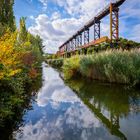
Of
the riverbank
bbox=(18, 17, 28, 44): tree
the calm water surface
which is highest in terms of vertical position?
bbox=(18, 17, 28, 44): tree

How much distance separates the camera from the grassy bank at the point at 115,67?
12864mm

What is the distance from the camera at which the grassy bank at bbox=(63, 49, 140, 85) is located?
12.9 metres

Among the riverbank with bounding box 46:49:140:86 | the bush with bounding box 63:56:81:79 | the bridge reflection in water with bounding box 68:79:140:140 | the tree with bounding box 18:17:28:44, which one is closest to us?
the bridge reflection in water with bounding box 68:79:140:140

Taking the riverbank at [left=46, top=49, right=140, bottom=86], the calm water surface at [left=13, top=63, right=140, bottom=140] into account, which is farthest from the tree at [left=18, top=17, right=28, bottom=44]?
the calm water surface at [left=13, top=63, right=140, bottom=140]

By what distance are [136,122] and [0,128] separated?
3.12 meters

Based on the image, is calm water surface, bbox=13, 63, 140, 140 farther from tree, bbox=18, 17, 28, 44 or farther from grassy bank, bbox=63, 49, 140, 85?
tree, bbox=18, 17, 28, 44

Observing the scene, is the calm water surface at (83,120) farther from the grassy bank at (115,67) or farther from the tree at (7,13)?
the tree at (7,13)

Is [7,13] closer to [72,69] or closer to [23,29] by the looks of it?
[72,69]

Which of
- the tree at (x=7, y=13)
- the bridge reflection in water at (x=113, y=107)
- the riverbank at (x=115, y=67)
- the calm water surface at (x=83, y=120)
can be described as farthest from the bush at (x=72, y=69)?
the calm water surface at (x=83, y=120)

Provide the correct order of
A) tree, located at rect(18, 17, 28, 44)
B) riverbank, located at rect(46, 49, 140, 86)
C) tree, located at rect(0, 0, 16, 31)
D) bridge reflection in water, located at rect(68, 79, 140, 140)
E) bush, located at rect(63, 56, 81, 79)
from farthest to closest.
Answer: tree, located at rect(18, 17, 28, 44), bush, located at rect(63, 56, 81, 79), tree, located at rect(0, 0, 16, 31), riverbank, located at rect(46, 49, 140, 86), bridge reflection in water, located at rect(68, 79, 140, 140)

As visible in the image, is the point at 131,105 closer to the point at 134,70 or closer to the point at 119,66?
the point at 134,70

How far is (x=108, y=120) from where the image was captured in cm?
636

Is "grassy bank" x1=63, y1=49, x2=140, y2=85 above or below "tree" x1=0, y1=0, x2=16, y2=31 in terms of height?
below

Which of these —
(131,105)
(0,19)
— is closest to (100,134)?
(131,105)
